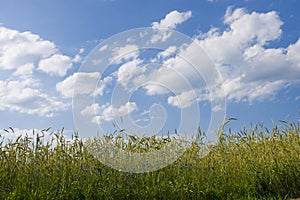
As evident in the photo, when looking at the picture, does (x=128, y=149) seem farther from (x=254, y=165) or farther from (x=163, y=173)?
(x=254, y=165)

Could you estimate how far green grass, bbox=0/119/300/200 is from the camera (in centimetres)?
507

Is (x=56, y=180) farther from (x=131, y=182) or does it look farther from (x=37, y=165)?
(x=131, y=182)

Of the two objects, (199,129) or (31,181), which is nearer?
(31,181)

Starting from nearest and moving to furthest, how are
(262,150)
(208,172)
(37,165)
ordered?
(37,165), (208,172), (262,150)

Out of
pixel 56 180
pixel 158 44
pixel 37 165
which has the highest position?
pixel 158 44

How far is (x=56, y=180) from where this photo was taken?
510 cm

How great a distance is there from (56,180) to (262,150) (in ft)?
11.4

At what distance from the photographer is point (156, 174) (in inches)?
231

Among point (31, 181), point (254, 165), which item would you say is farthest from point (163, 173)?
point (31, 181)

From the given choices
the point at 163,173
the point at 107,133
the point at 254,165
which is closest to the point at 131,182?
the point at 163,173

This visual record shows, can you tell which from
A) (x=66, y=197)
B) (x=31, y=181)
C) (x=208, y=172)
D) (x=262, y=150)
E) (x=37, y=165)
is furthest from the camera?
(x=262, y=150)

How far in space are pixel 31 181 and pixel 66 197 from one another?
2.24ft

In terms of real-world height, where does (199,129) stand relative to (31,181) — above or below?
above

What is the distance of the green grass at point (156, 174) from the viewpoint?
507 centimetres
